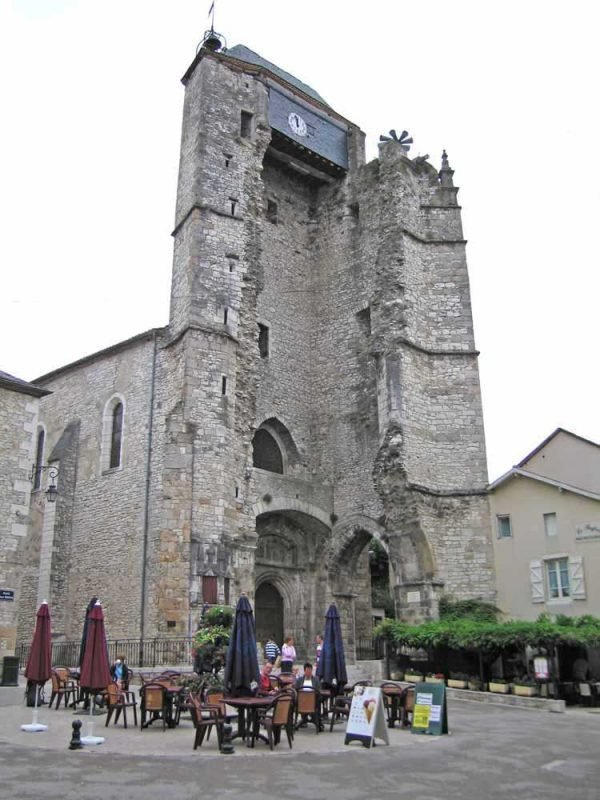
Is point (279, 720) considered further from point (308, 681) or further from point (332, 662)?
point (332, 662)

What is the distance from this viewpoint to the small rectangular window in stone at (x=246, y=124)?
24397 millimetres

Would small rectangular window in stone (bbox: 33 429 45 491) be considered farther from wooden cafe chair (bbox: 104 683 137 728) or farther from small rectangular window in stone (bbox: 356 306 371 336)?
wooden cafe chair (bbox: 104 683 137 728)

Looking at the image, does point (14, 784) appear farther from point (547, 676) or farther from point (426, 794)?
point (547, 676)

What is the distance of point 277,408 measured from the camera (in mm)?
25250

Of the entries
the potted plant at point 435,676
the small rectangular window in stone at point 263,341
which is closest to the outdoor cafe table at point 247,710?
the potted plant at point 435,676

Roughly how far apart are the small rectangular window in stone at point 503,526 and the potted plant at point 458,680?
4580 mm

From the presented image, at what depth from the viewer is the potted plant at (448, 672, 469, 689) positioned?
16516 mm

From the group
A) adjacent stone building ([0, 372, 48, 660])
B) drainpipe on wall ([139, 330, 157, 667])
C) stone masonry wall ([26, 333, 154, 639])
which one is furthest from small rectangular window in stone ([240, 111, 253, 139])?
adjacent stone building ([0, 372, 48, 660])


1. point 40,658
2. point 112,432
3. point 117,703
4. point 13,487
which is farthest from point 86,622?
point 112,432

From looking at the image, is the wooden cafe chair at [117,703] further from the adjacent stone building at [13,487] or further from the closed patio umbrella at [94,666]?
the adjacent stone building at [13,487]

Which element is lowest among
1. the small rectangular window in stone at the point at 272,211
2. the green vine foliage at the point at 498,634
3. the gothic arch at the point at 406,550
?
the green vine foliage at the point at 498,634

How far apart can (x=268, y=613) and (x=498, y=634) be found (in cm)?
991

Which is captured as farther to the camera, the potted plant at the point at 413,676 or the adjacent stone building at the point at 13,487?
the potted plant at the point at 413,676

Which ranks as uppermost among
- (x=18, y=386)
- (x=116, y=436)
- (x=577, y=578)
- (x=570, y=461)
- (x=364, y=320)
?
(x=364, y=320)
